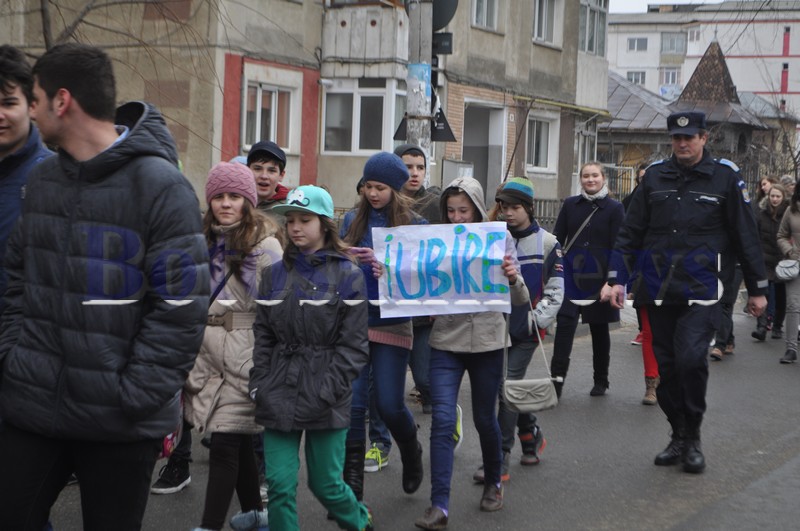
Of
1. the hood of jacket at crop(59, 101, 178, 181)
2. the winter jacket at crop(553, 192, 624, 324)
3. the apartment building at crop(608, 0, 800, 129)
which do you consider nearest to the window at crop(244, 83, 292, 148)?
the winter jacket at crop(553, 192, 624, 324)

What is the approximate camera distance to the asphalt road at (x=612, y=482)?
5934 millimetres

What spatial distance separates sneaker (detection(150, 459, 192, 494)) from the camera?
20.6 ft

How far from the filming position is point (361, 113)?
2466cm

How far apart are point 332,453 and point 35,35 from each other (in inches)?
787

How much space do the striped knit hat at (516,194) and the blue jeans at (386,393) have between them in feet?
4.00

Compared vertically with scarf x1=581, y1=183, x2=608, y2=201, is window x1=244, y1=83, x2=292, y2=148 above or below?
above

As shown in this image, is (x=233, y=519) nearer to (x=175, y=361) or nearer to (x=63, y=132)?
(x=175, y=361)

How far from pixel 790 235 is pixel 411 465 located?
25.5ft

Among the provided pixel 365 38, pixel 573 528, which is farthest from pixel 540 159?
pixel 573 528

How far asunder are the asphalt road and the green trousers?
80cm

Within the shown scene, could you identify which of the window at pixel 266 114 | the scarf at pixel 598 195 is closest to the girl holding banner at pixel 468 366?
the scarf at pixel 598 195

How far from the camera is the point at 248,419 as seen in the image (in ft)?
16.6

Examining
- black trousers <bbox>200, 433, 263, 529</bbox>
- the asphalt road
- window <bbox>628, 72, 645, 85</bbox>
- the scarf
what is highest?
window <bbox>628, 72, 645, 85</bbox>

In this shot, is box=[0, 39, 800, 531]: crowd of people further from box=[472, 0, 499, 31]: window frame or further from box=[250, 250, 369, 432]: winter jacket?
box=[472, 0, 499, 31]: window frame
